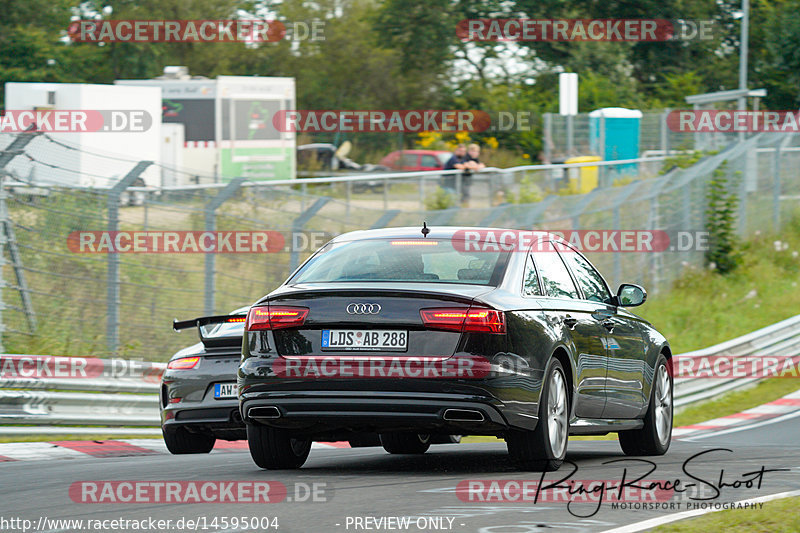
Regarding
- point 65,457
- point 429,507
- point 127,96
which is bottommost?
point 65,457

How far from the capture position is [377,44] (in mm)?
66500

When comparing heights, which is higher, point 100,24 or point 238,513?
point 100,24

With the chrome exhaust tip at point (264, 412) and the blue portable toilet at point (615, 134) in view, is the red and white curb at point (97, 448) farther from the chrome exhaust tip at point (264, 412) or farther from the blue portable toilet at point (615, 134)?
the blue portable toilet at point (615, 134)

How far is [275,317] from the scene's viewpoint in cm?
848

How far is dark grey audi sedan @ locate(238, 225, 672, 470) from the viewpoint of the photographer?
321 inches

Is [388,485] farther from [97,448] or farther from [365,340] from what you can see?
[97,448]

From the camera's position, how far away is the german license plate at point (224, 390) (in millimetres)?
10852

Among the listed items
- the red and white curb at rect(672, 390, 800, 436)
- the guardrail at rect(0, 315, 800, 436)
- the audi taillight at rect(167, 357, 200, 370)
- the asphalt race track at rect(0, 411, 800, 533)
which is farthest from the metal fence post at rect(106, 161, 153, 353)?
the red and white curb at rect(672, 390, 800, 436)

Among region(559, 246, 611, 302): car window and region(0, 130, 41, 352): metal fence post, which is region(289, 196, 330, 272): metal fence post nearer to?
region(0, 130, 41, 352): metal fence post

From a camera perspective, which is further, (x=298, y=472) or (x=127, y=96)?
(x=127, y=96)

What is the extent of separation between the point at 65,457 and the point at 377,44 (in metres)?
56.6

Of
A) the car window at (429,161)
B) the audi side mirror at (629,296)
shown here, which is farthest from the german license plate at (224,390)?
the car window at (429,161)

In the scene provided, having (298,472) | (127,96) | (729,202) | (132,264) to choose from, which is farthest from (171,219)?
(127,96)

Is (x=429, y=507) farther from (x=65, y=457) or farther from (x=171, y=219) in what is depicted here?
(x=171, y=219)
